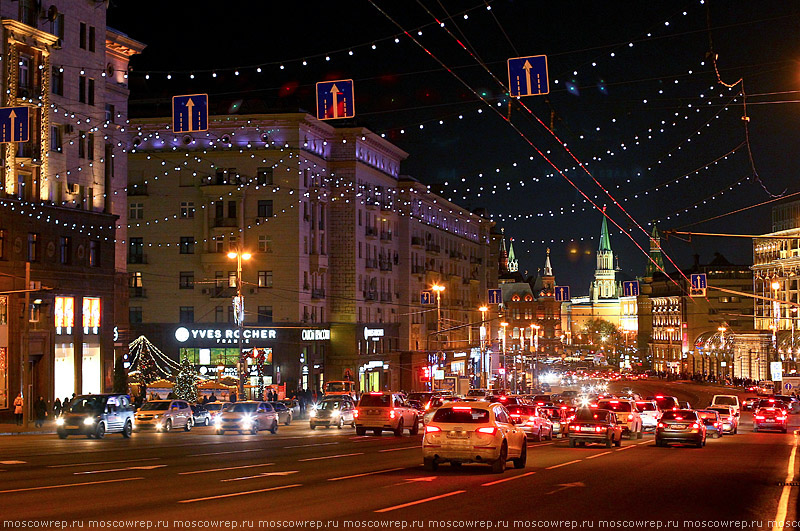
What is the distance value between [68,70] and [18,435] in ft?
73.5

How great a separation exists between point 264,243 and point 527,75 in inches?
2095

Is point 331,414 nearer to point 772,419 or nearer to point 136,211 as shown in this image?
point 772,419

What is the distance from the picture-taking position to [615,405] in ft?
153

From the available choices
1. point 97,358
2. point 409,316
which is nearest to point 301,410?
point 97,358

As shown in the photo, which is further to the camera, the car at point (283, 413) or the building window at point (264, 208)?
the building window at point (264, 208)

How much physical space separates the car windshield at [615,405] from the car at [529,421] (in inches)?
169

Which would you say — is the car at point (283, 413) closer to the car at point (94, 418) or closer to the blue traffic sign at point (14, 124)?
Answer: the car at point (94, 418)

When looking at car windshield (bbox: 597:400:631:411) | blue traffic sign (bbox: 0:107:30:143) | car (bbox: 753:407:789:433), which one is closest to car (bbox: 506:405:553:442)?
car windshield (bbox: 597:400:631:411)

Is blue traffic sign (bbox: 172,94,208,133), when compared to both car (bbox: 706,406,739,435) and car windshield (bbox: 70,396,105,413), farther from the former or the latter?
car (bbox: 706,406,739,435)

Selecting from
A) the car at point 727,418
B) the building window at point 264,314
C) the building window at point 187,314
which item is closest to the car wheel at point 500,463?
the car at point 727,418

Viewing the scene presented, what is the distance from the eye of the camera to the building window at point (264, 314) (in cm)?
7756

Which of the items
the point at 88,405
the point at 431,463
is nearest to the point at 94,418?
the point at 88,405

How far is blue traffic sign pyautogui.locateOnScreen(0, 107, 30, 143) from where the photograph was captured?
3988 cm

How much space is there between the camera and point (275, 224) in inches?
3056
